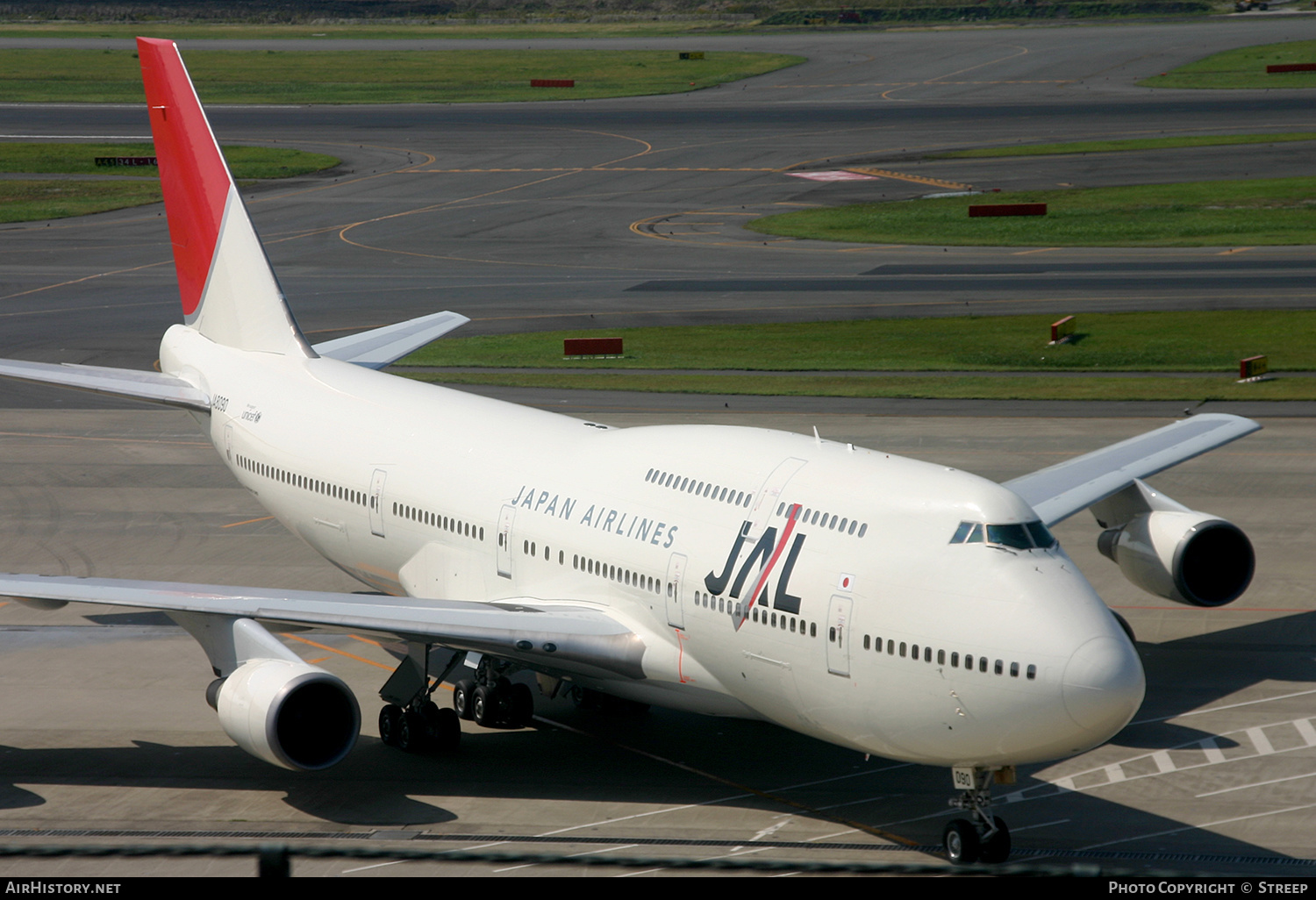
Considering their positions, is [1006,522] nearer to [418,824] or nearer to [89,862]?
[418,824]

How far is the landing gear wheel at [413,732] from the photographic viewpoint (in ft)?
80.1

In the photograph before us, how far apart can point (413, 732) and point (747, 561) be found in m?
7.23

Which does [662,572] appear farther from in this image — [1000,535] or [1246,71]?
[1246,71]

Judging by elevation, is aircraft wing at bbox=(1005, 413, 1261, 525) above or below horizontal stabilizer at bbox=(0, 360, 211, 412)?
below

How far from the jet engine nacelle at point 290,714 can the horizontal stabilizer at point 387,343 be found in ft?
46.7

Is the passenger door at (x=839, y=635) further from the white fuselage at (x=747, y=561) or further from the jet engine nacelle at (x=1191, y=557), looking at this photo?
the jet engine nacelle at (x=1191, y=557)

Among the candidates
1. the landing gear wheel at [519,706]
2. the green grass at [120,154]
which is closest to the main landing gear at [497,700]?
the landing gear wheel at [519,706]

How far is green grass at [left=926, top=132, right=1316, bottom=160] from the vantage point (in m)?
96.6

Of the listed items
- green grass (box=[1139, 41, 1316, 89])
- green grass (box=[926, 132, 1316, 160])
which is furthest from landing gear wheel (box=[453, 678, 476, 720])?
green grass (box=[1139, 41, 1316, 89])

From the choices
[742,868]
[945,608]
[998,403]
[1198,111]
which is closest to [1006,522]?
[945,608]

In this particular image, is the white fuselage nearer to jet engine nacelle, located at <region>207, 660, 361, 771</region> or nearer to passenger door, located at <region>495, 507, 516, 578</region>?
passenger door, located at <region>495, 507, 516, 578</region>

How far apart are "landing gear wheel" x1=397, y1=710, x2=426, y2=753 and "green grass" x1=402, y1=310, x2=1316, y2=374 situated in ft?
94.3

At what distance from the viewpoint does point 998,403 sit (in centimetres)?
4728

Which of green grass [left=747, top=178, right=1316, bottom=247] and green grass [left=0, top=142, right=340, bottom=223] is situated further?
green grass [left=0, top=142, right=340, bottom=223]
